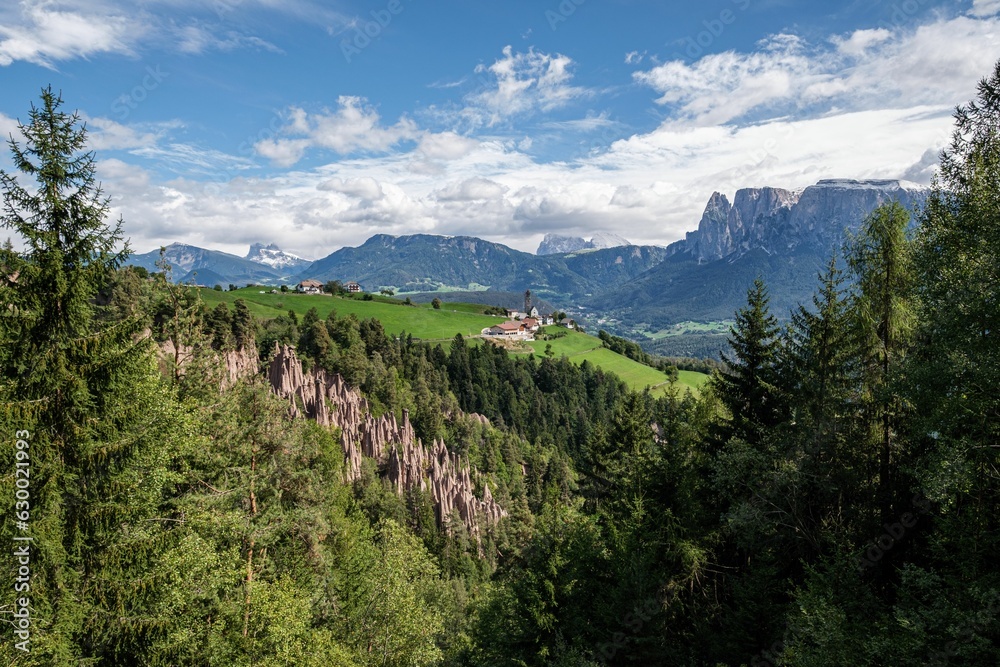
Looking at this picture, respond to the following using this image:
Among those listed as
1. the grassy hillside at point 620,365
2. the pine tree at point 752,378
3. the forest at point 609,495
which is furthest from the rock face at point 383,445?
the grassy hillside at point 620,365

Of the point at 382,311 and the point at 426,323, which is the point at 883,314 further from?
the point at 382,311

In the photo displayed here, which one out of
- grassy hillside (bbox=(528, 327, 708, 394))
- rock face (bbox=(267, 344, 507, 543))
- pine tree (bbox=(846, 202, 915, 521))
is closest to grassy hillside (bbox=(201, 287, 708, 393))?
grassy hillside (bbox=(528, 327, 708, 394))

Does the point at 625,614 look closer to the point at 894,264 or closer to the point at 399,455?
the point at 894,264

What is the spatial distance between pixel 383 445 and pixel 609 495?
1808 inches

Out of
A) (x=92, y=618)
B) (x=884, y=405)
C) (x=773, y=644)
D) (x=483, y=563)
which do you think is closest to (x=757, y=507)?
(x=773, y=644)

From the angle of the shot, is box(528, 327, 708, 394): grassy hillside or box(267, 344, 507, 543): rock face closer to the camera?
box(267, 344, 507, 543): rock face

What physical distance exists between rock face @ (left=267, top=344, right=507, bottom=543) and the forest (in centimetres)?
3403

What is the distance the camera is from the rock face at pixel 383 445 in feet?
213

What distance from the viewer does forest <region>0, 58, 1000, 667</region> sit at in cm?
1060

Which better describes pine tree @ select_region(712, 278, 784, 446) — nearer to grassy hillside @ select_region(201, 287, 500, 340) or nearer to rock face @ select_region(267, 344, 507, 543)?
rock face @ select_region(267, 344, 507, 543)

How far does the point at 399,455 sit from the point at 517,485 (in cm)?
3260

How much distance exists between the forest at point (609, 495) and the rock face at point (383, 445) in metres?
34.0

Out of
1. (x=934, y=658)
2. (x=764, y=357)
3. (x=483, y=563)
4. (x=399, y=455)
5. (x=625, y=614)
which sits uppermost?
(x=764, y=357)

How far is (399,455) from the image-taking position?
237 ft
